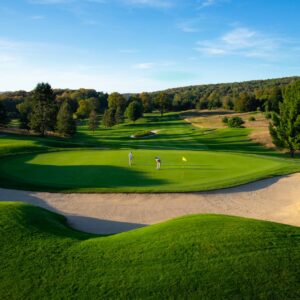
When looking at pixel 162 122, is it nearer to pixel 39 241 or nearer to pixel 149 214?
pixel 149 214

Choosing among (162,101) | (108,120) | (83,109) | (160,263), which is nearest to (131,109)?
(108,120)

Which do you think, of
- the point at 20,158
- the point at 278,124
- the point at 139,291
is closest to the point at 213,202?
the point at 139,291

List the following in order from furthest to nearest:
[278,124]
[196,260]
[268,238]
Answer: [278,124], [268,238], [196,260]

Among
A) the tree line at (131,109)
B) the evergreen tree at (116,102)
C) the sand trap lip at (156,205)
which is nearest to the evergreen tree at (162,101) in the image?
the tree line at (131,109)

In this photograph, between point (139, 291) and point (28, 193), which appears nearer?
point (139, 291)

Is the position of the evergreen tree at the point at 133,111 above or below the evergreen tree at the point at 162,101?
below

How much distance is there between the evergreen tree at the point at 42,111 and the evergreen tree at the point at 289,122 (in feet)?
124

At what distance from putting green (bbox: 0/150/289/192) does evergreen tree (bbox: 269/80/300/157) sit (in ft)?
52.9

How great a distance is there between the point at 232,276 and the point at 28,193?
14541 millimetres

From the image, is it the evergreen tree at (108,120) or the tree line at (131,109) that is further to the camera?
the evergreen tree at (108,120)

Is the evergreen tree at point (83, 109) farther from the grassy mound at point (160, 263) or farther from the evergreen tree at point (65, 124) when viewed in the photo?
the grassy mound at point (160, 263)

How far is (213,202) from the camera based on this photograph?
1792cm

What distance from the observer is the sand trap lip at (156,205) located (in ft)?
50.5

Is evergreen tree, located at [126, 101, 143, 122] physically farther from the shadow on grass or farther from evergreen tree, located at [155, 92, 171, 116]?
the shadow on grass
